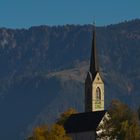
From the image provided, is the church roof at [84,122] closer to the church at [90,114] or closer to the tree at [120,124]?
the church at [90,114]

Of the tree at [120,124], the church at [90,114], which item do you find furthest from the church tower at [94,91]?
the tree at [120,124]

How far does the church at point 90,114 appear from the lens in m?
166

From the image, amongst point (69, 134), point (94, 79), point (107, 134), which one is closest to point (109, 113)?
point (107, 134)

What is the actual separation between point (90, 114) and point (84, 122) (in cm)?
174

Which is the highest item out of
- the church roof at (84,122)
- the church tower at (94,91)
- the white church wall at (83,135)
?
the church tower at (94,91)

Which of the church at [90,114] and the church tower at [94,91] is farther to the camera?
the church tower at [94,91]

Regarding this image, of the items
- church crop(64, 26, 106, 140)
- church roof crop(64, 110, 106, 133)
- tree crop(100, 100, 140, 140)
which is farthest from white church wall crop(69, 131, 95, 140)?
tree crop(100, 100, 140, 140)

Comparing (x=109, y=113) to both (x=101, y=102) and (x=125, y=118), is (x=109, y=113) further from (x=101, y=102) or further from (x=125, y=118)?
(x=101, y=102)

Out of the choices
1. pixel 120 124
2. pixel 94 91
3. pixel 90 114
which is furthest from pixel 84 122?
pixel 120 124

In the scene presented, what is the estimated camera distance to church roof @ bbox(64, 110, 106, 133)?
16550cm

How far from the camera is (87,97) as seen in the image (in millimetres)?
182000

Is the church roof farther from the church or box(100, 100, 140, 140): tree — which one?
box(100, 100, 140, 140): tree

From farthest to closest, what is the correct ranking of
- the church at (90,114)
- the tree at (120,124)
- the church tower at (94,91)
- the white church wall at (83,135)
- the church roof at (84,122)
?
1. the church tower at (94,91)
2. the church at (90,114)
3. the church roof at (84,122)
4. the white church wall at (83,135)
5. the tree at (120,124)

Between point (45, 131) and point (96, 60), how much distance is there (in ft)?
106
